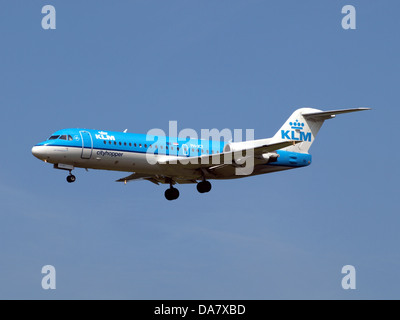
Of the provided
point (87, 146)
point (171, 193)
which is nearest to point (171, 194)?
point (171, 193)

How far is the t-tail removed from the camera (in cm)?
5041

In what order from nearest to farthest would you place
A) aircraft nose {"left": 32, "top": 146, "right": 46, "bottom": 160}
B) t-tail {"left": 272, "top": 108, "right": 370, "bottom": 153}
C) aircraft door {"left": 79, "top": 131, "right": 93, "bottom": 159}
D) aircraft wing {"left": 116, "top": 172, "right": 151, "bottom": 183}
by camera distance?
aircraft nose {"left": 32, "top": 146, "right": 46, "bottom": 160} < aircraft door {"left": 79, "top": 131, "right": 93, "bottom": 159} < aircraft wing {"left": 116, "top": 172, "right": 151, "bottom": 183} < t-tail {"left": 272, "top": 108, "right": 370, "bottom": 153}

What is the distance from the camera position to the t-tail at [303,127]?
50.4m

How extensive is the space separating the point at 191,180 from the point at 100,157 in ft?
25.0

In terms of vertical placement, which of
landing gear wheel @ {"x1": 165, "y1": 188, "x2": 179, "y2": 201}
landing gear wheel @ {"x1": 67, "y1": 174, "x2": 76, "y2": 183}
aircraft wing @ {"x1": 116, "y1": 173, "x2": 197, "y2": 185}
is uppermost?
aircraft wing @ {"x1": 116, "y1": 173, "x2": 197, "y2": 185}

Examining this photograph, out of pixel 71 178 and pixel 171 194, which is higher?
pixel 71 178

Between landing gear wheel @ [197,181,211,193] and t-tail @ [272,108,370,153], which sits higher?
t-tail @ [272,108,370,153]

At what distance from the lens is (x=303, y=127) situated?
167ft

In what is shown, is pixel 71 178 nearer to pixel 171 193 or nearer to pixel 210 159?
pixel 210 159

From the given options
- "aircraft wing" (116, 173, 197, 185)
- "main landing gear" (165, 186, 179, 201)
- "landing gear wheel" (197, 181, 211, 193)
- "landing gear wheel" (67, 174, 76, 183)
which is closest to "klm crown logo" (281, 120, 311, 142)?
"landing gear wheel" (197, 181, 211, 193)

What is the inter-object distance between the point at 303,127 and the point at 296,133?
708 mm

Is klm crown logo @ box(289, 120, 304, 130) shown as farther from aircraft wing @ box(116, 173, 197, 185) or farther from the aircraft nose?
the aircraft nose

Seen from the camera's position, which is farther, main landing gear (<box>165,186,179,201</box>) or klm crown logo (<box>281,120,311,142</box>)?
klm crown logo (<box>281,120,311,142</box>)

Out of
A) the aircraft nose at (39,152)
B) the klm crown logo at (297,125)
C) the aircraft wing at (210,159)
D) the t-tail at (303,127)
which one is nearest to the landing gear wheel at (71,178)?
the aircraft nose at (39,152)
